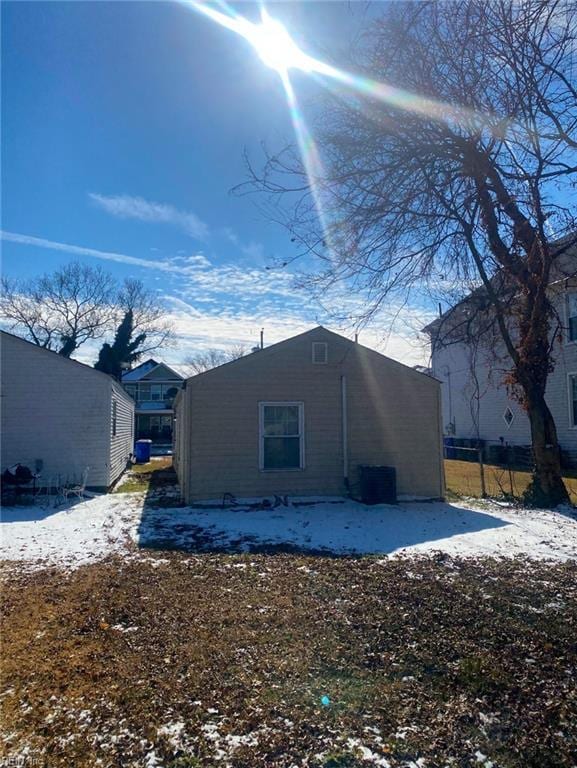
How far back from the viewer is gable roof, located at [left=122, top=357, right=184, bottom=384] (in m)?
39.6

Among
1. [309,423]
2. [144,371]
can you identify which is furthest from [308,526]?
[144,371]

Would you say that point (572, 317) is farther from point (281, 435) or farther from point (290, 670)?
point (290, 670)

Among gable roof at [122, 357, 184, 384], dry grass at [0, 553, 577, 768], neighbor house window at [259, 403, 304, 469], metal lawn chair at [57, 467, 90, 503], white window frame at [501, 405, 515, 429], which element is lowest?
dry grass at [0, 553, 577, 768]

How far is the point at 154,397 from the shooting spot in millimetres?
39406

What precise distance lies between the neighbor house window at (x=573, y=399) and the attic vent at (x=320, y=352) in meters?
11.3

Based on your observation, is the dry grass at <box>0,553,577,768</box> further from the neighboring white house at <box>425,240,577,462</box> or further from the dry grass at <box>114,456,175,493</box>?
the dry grass at <box>114,456,175,493</box>

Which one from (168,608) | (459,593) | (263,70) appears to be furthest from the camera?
(263,70)

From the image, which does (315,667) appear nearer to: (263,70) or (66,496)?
(263,70)

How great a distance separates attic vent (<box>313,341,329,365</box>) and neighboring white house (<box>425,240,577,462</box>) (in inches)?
92.0

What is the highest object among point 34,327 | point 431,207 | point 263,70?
point 34,327

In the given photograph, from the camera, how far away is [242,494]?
10.4 m

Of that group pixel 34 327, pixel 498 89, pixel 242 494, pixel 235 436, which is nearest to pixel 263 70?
pixel 498 89

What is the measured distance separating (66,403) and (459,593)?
33.6ft

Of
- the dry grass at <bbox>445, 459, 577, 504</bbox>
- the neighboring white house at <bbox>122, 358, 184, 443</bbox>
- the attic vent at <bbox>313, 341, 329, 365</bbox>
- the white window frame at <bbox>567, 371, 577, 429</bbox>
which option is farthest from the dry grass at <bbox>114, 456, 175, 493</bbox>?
the neighboring white house at <bbox>122, 358, 184, 443</bbox>
